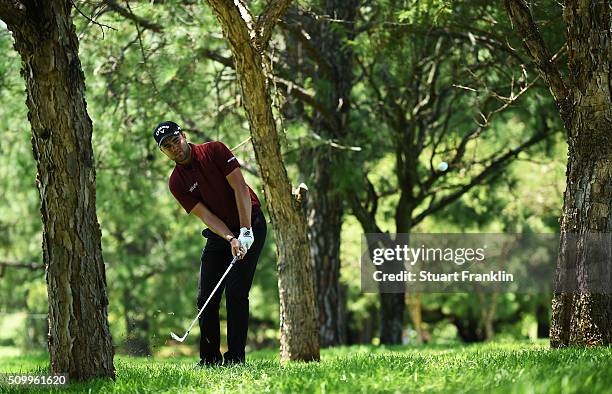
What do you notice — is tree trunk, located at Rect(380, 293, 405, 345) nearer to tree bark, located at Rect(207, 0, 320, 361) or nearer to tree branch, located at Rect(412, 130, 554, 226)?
tree branch, located at Rect(412, 130, 554, 226)

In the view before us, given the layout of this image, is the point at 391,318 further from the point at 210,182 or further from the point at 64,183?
the point at 64,183

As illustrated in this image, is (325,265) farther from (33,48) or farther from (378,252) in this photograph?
(33,48)

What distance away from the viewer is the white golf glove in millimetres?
5956

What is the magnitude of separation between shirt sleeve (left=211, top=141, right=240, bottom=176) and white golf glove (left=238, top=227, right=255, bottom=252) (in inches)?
16.8

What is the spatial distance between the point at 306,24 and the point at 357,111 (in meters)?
1.77

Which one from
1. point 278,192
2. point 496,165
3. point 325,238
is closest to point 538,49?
point 278,192

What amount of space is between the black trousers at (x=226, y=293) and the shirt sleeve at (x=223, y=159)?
1.53 feet

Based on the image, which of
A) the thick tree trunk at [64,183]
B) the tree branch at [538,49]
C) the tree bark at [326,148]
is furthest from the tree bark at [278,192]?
the tree bark at [326,148]

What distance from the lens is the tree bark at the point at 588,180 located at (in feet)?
20.5

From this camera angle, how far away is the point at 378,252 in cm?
1424

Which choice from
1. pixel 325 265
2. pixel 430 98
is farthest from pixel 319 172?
pixel 430 98

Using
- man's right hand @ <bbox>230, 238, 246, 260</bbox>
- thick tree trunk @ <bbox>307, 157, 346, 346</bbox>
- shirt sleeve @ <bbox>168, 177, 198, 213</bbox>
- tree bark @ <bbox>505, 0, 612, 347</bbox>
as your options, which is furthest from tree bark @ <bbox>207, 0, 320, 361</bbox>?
thick tree trunk @ <bbox>307, 157, 346, 346</bbox>

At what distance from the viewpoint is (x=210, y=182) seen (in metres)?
6.18

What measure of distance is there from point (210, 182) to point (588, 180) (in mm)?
2812
